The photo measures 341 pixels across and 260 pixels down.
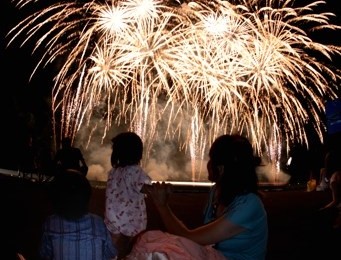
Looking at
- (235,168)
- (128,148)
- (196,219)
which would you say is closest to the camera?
(235,168)

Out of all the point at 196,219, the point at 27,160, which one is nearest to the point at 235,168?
the point at 196,219

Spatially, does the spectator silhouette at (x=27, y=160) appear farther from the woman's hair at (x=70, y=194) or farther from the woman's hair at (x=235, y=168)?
the woman's hair at (x=235, y=168)

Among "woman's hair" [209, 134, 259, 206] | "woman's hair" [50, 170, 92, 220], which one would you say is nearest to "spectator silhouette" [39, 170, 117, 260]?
"woman's hair" [50, 170, 92, 220]

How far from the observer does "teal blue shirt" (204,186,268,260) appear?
2.95m

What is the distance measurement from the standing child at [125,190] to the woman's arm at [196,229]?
2.42 meters

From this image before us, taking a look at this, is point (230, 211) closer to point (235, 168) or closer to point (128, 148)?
point (235, 168)

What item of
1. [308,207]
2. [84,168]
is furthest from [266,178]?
[84,168]

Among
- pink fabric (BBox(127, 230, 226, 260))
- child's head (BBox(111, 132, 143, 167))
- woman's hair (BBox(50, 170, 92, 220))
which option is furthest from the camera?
child's head (BBox(111, 132, 143, 167))

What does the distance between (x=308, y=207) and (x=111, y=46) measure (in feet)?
18.4

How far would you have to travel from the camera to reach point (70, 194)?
11.2 feet

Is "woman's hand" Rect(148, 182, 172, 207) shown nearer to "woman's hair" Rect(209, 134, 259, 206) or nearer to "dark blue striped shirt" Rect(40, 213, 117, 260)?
"woman's hair" Rect(209, 134, 259, 206)

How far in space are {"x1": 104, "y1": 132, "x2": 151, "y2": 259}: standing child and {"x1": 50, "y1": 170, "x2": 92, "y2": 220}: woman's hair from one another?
6.25ft

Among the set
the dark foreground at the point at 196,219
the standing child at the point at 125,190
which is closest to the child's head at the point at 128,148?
the standing child at the point at 125,190

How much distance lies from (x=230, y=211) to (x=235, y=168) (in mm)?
262
